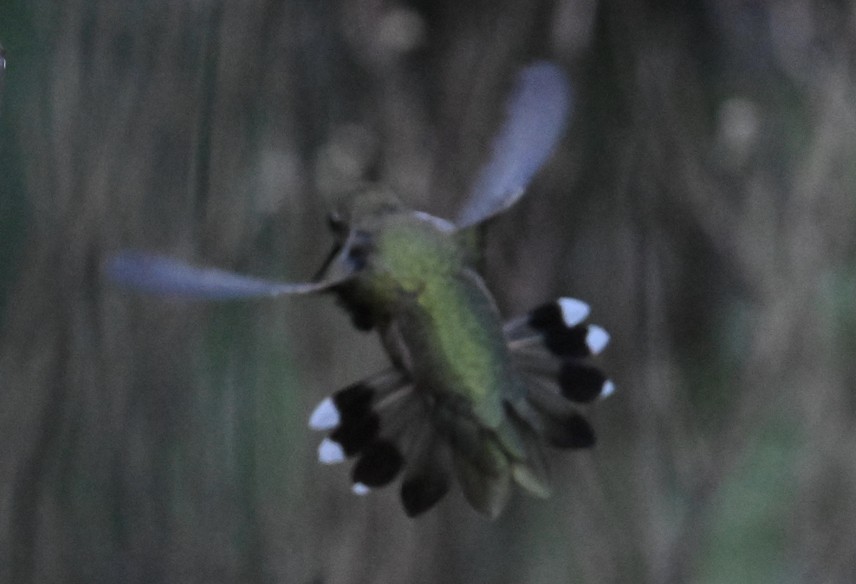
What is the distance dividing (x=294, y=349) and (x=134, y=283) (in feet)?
1.83

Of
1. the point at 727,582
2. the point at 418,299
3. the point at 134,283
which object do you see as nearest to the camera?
the point at 134,283

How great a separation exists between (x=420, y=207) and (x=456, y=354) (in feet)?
0.85

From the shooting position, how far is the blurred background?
3.01 ft

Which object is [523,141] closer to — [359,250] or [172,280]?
[359,250]

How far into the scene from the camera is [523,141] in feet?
2.07

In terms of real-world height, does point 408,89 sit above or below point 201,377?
above

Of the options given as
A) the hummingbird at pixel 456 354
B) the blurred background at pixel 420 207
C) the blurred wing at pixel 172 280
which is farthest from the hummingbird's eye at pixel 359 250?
the blurred background at pixel 420 207

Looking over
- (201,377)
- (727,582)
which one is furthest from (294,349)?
(727,582)

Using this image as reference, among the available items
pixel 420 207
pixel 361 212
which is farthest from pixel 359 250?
pixel 420 207

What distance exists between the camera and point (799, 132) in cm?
105

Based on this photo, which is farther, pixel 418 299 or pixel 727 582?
pixel 727 582

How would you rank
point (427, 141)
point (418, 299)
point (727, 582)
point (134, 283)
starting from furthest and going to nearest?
1. point (727, 582)
2. point (427, 141)
3. point (418, 299)
4. point (134, 283)

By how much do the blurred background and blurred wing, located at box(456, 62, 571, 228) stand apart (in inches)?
10.5

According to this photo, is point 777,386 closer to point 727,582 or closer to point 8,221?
point 727,582
